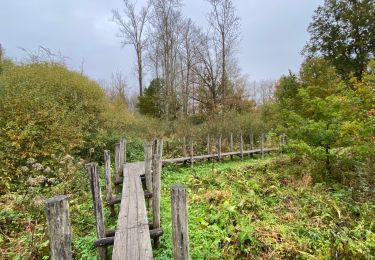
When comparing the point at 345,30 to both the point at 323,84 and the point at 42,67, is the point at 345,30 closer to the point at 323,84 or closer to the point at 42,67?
the point at 323,84

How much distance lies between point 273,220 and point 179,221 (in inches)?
154

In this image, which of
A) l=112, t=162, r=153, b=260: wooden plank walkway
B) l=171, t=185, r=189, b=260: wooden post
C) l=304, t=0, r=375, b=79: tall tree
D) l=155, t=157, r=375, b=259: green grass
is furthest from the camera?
l=304, t=0, r=375, b=79: tall tree

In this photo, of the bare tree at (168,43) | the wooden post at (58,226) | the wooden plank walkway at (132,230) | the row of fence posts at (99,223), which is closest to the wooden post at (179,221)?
the row of fence posts at (99,223)

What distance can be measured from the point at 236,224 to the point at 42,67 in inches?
413

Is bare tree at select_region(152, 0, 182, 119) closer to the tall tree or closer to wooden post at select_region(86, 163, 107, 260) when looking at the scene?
the tall tree

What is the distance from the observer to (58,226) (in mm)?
2197

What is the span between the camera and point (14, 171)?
8195 millimetres

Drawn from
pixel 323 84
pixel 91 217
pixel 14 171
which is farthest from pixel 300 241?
pixel 323 84

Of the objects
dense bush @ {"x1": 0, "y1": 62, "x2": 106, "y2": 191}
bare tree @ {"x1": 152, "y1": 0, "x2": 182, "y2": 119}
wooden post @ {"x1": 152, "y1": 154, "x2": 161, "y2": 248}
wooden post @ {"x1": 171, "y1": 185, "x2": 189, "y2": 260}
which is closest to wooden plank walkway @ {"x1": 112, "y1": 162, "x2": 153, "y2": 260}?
wooden post @ {"x1": 152, "y1": 154, "x2": 161, "y2": 248}

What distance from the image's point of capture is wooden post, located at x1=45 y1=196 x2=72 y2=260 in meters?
2.17

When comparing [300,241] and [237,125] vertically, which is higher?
[237,125]

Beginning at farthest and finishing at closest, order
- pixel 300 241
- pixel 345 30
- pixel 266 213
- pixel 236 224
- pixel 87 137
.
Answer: pixel 345 30 < pixel 87 137 < pixel 266 213 < pixel 236 224 < pixel 300 241

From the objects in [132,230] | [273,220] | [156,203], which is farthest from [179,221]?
[273,220]

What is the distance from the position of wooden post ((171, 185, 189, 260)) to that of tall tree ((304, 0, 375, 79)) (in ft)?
72.8
